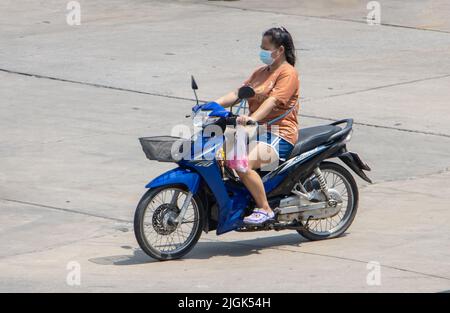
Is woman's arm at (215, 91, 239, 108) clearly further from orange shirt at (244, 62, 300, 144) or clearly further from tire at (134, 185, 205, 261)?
tire at (134, 185, 205, 261)

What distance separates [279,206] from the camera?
379 inches

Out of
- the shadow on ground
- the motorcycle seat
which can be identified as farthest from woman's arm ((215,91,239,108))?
the shadow on ground

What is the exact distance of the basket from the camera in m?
9.03

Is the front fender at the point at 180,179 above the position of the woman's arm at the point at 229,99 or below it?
below

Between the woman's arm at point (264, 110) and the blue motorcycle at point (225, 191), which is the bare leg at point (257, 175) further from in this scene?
the woman's arm at point (264, 110)

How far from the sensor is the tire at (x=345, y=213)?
32.5 ft

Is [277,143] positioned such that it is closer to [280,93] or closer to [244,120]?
[280,93]

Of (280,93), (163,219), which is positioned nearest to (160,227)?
(163,219)

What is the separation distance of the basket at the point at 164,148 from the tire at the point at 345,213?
1.35m

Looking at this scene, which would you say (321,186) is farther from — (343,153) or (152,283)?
(152,283)

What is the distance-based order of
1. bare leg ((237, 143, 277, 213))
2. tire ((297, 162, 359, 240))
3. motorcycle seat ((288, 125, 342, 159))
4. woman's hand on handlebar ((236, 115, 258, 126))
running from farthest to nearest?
tire ((297, 162, 359, 240)), motorcycle seat ((288, 125, 342, 159)), bare leg ((237, 143, 277, 213)), woman's hand on handlebar ((236, 115, 258, 126))

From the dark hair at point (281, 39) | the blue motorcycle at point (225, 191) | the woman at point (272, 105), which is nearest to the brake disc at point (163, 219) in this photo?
the blue motorcycle at point (225, 191)

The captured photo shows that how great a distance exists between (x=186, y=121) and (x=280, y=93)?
185 inches
